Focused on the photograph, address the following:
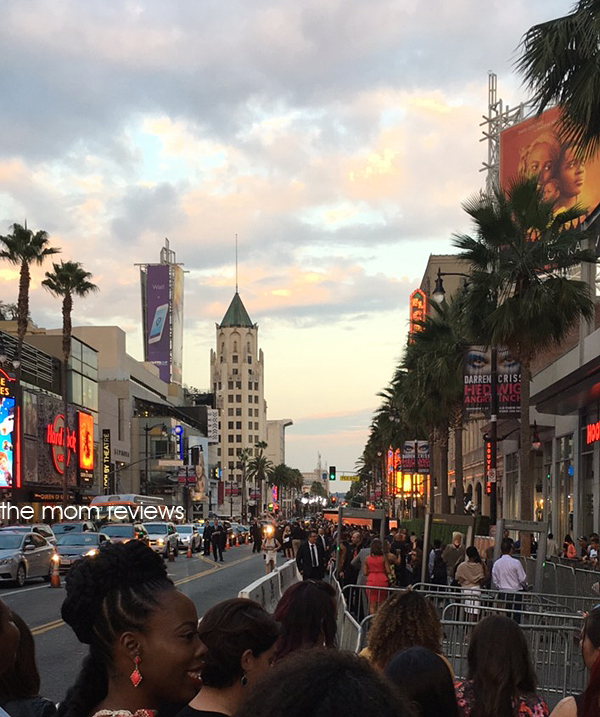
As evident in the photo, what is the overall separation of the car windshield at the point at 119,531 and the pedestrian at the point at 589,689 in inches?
1524

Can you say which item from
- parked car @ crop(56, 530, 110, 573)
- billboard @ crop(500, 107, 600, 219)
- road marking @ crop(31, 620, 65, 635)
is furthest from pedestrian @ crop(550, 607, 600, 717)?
billboard @ crop(500, 107, 600, 219)

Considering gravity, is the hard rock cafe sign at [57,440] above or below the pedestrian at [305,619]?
→ above

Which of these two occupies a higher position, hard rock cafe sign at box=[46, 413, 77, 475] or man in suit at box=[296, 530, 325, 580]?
hard rock cafe sign at box=[46, 413, 77, 475]

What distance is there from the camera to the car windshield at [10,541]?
115 feet

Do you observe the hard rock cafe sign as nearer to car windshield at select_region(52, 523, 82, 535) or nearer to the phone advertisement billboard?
car windshield at select_region(52, 523, 82, 535)

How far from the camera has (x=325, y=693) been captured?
6.61 feet

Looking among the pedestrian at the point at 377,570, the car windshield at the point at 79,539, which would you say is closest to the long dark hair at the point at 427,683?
the pedestrian at the point at 377,570

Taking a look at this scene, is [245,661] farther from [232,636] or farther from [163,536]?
[163,536]

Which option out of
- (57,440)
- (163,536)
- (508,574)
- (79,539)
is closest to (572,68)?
(508,574)

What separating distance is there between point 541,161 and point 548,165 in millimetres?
1003

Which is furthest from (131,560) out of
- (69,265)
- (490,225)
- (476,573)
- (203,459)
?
(203,459)

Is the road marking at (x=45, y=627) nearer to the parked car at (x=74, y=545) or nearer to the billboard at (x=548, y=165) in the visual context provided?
the parked car at (x=74, y=545)

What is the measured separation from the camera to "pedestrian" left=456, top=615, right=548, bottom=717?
5.64 meters

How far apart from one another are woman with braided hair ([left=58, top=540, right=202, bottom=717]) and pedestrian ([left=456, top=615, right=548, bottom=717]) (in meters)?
2.35
